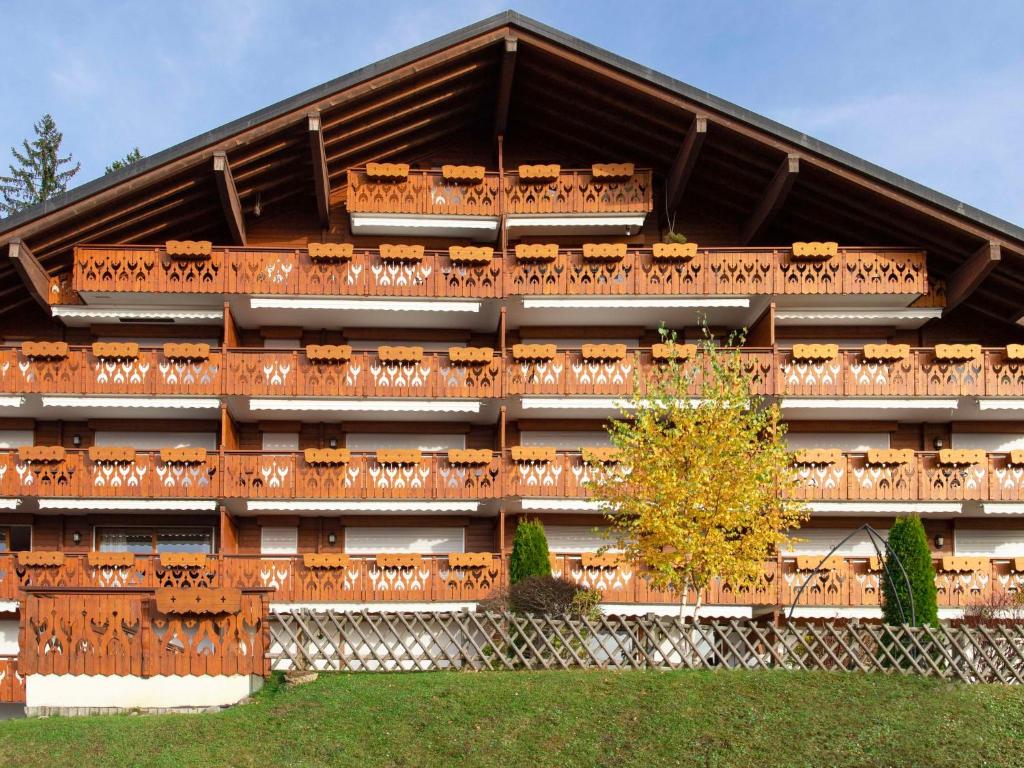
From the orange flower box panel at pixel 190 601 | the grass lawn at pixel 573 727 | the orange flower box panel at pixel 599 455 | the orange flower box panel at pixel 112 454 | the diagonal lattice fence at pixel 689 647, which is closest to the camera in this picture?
the grass lawn at pixel 573 727

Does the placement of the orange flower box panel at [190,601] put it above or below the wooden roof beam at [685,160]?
below

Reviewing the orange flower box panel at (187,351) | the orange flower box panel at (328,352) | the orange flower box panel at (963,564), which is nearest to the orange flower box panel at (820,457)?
the orange flower box panel at (963,564)

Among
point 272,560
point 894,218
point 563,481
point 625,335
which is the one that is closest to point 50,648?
point 272,560

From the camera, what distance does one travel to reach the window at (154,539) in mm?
27172

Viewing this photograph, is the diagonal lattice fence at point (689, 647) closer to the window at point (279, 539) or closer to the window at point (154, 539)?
the window at point (279, 539)

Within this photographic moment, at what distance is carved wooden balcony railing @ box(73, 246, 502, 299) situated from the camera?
26.1 meters

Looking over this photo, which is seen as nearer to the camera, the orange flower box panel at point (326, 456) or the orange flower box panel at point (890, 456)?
the orange flower box panel at point (326, 456)

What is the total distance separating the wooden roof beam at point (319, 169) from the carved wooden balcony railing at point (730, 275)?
468cm

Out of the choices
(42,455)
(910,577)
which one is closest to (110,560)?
(42,455)

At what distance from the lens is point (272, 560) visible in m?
24.6

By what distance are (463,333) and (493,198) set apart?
3.32 metres

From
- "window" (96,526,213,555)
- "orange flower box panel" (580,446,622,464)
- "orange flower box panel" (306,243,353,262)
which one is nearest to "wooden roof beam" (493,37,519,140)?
"orange flower box panel" (306,243,353,262)

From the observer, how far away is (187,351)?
25859mm

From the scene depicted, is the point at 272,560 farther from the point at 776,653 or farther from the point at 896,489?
the point at 896,489
